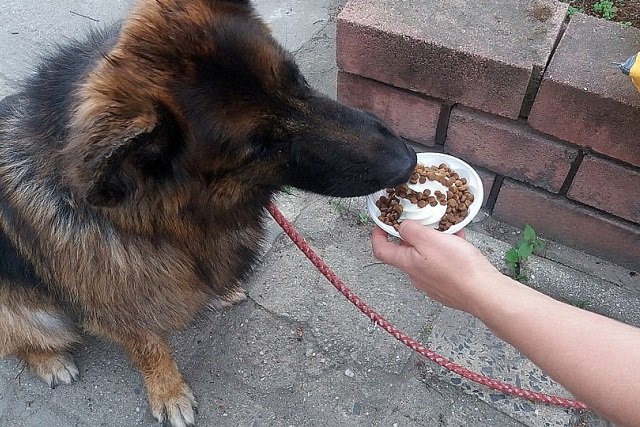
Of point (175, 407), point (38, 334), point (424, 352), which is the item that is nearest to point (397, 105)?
point (424, 352)

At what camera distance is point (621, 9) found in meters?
2.75

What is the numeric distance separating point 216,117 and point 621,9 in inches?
86.0

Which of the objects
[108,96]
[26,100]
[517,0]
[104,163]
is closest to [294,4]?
[517,0]

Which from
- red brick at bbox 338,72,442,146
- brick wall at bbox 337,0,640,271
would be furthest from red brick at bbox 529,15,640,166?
red brick at bbox 338,72,442,146

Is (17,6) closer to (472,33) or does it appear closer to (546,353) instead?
(472,33)

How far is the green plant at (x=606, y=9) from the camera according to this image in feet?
8.93

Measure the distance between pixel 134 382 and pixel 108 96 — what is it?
4.65ft

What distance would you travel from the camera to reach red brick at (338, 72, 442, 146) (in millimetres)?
2539

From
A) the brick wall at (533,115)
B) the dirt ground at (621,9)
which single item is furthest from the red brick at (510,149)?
the dirt ground at (621,9)

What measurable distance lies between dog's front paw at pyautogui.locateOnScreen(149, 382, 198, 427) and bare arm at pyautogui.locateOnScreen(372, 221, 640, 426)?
107cm

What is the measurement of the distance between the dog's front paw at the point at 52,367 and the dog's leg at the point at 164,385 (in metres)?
0.34

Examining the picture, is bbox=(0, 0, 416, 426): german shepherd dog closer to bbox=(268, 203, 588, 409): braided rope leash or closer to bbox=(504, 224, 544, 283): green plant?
bbox=(268, 203, 588, 409): braided rope leash

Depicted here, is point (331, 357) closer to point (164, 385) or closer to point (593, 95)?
point (164, 385)

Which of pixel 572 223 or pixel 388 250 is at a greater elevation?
pixel 388 250
